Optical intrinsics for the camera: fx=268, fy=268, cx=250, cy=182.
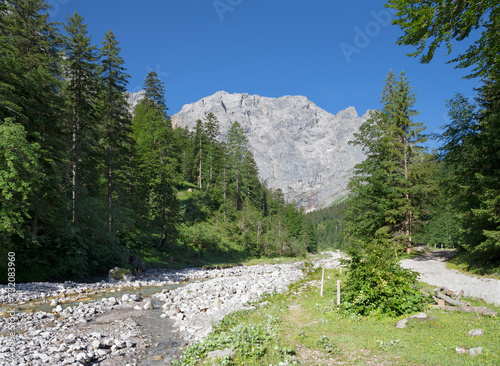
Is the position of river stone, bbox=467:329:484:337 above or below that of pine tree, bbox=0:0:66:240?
below

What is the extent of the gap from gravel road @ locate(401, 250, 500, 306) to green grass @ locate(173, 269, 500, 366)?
9.51 ft

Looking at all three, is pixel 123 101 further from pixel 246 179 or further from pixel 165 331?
pixel 246 179

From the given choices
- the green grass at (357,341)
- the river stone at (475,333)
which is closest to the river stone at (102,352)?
the green grass at (357,341)

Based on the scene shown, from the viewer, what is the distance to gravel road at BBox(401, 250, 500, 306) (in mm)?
12209

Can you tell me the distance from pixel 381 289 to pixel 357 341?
3205mm

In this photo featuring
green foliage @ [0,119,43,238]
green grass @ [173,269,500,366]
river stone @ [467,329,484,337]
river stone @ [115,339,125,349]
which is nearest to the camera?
green grass @ [173,269,500,366]

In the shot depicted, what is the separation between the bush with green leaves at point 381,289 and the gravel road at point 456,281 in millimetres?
3696

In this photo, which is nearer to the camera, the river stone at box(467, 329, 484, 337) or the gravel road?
the river stone at box(467, 329, 484, 337)

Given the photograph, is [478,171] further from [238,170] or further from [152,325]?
[238,170]

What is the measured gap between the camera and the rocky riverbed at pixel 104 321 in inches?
334

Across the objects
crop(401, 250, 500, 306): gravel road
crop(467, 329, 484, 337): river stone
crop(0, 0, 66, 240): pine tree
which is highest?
crop(0, 0, 66, 240): pine tree

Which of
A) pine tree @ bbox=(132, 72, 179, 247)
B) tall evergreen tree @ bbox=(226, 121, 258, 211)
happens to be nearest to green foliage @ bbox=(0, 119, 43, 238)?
pine tree @ bbox=(132, 72, 179, 247)

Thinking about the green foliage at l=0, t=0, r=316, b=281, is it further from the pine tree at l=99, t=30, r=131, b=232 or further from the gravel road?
the gravel road

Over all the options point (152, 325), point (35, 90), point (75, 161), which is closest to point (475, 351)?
point (152, 325)
